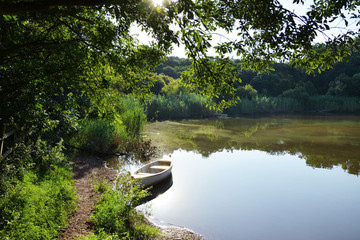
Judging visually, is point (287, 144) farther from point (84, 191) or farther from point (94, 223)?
point (94, 223)

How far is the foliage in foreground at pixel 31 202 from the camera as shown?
3.77 metres

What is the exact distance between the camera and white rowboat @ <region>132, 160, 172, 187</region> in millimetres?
8123

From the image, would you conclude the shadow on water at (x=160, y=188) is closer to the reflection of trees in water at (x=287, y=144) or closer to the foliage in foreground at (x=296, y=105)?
the reflection of trees in water at (x=287, y=144)

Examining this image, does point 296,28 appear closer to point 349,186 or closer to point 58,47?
point 58,47

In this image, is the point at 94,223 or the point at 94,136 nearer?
the point at 94,223

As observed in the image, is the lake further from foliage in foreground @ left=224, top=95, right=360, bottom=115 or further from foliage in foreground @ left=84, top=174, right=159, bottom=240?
foliage in foreground @ left=224, top=95, right=360, bottom=115

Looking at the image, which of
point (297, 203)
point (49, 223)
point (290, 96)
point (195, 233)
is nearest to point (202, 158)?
point (297, 203)

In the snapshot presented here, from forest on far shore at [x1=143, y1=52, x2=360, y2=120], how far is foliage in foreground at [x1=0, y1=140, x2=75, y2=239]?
22.2m

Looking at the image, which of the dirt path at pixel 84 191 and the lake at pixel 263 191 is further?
the lake at pixel 263 191

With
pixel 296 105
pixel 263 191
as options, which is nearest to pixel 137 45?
pixel 263 191

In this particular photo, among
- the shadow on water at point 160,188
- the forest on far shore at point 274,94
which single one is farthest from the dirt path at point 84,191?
the forest on far shore at point 274,94

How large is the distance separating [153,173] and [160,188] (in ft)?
2.14

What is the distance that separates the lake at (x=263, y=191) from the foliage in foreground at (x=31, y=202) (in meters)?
2.52

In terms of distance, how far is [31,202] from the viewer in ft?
14.3
